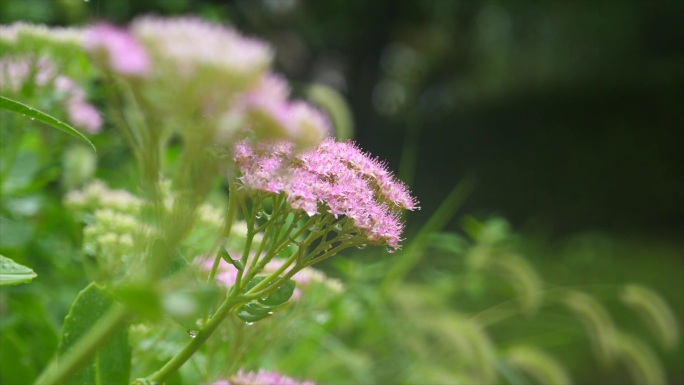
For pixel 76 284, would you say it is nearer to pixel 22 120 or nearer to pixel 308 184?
pixel 22 120

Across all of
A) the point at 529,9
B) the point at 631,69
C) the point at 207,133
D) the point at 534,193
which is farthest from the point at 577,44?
the point at 207,133

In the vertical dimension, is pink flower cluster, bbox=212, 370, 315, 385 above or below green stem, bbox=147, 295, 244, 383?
above

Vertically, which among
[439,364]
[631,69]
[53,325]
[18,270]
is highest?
[631,69]

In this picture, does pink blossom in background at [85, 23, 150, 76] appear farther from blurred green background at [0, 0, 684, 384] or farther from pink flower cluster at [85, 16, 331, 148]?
blurred green background at [0, 0, 684, 384]

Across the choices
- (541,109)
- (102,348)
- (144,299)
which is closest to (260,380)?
(102,348)

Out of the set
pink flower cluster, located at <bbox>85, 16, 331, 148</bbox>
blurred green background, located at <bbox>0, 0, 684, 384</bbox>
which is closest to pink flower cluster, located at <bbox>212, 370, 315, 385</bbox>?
pink flower cluster, located at <bbox>85, 16, 331, 148</bbox>

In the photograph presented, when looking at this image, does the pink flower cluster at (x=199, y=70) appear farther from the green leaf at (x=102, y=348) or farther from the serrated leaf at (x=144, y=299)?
the green leaf at (x=102, y=348)
